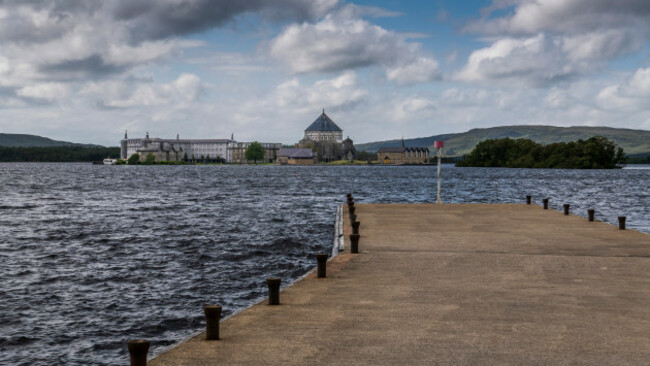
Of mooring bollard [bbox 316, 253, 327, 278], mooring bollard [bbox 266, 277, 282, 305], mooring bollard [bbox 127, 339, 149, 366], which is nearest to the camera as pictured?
mooring bollard [bbox 127, 339, 149, 366]

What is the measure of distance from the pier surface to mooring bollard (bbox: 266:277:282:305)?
16cm

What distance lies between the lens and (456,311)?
11578mm

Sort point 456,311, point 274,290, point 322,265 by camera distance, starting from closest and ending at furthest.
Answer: point 456,311 → point 274,290 → point 322,265

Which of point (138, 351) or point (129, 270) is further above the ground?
point (138, 351)

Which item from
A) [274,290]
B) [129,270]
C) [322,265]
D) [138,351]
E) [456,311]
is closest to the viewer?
[138,351]

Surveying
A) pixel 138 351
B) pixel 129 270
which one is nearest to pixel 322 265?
pixel 138 351

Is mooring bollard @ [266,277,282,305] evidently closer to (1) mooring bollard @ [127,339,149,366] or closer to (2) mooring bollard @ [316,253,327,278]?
(2) mooring bollard @ [316,253,327,278]

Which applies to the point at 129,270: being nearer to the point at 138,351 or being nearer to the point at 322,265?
the point at 322,265

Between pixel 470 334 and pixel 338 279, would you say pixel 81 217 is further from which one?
pixel 470 334

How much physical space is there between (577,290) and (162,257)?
1807cm

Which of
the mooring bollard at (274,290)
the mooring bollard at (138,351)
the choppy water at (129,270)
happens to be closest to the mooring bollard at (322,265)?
the mooring bollard at (274,290)

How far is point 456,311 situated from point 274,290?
3.44m

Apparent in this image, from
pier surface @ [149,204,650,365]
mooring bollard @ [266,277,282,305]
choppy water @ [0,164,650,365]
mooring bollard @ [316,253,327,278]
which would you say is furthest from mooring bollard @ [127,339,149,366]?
mooring bollard @ [316,253,327,278]

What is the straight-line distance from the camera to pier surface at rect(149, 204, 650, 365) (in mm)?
9008
